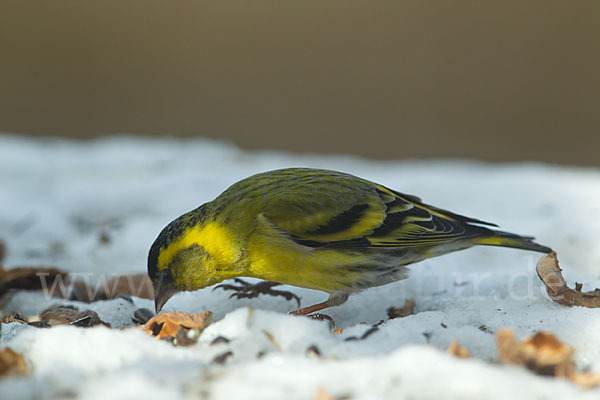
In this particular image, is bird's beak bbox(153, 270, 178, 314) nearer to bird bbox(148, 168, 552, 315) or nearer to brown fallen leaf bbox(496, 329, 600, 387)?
bird bbox(148, 168, 552, 315)

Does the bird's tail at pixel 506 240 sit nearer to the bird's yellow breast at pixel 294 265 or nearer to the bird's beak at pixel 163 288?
the bird's yellow breast at pixel 294 265

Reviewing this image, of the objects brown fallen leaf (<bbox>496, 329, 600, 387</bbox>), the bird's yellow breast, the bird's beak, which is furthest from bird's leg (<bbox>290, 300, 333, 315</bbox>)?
brown fallen leaf (<bbox>496, 329, 600, 387</bbox>)

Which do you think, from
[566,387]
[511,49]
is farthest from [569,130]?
[566,387]

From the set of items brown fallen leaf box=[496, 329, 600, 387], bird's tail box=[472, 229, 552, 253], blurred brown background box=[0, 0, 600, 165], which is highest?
blurred brown background box=[0, 0, 600, 165]

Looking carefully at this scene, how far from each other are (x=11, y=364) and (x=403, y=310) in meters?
1.88

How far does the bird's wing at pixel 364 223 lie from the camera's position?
3.18 m

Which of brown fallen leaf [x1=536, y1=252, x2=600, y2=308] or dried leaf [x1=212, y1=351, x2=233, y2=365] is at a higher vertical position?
brown fallen leaf [x1=536, y1=252, x2=600, y2=308]

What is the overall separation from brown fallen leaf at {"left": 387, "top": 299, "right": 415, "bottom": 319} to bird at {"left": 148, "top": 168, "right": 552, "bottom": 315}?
15cm

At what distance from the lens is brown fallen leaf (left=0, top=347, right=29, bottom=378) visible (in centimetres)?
198

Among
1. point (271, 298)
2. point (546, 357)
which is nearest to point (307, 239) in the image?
point (271, 298)

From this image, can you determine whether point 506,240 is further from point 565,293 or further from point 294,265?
point 294,265

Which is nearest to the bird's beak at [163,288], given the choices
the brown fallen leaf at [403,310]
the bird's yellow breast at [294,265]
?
the bird's yellow breast at [294,265]

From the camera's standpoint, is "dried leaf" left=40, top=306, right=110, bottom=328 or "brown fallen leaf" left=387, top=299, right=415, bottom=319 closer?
"dried leaf" left=40, top=306, right=110, bottom=328

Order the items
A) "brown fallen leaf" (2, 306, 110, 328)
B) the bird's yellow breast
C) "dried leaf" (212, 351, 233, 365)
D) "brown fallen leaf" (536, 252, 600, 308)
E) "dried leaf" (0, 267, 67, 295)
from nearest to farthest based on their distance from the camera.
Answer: "dried leaf" (212, 351, 233, 365) < "brown fallen leaf" (536, 252, 600, 308) < "brown fallen leaf" (2, 306, 110, 328) < the bird's yellow breast < "dried leaf" (0, 267, 67, 295)
